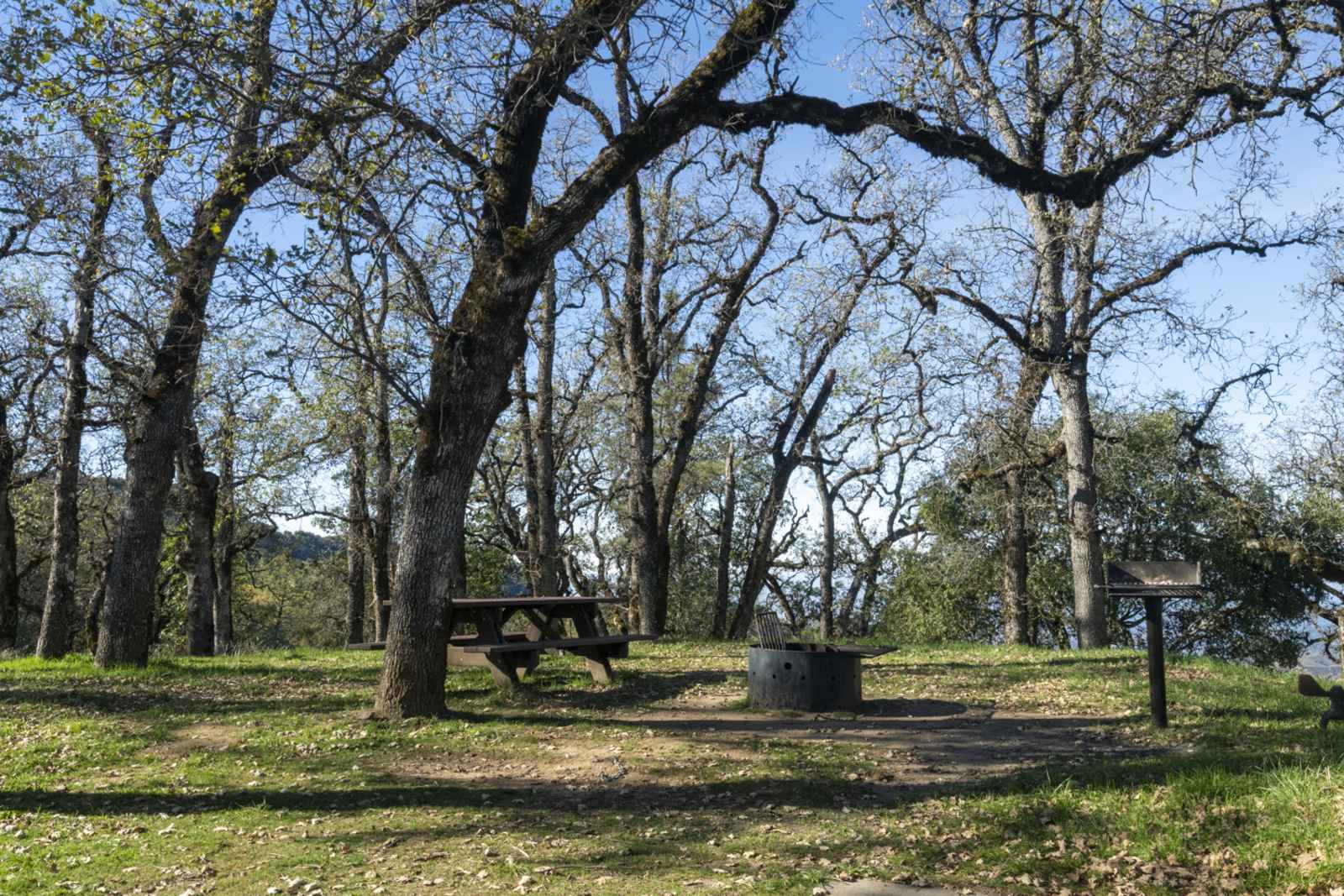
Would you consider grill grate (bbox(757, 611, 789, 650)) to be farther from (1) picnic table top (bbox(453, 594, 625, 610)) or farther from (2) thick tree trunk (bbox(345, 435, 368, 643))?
(2) thick tree trunk (bbox(345, 435, 368, 643))

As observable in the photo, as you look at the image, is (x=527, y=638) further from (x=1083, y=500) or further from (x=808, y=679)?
(x=1083, y=500)

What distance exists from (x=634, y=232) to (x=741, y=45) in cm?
822

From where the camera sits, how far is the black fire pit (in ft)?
31.6

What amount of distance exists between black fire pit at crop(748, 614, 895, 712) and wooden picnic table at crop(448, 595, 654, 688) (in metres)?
1.90

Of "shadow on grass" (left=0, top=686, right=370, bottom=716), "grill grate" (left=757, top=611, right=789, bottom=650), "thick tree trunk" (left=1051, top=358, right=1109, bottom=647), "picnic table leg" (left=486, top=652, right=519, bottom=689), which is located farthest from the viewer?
"thick tree trunk" (left=1051, top=358, right=1109, bottom=647)

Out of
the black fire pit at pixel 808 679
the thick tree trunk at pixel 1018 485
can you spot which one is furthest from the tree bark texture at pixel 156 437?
the thick tree trunk at pixel 1018 485

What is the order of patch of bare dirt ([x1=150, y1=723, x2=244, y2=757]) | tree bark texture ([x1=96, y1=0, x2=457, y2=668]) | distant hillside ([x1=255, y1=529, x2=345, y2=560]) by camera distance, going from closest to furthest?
patch of bare dirt ([x1=150, y1=723, x2=244, y2=757])
tree bark texture ([x1=96, y1=0, x2=457, y2=668])
distant hillside ([x1=255, y1=529, x2=345, y2=560])

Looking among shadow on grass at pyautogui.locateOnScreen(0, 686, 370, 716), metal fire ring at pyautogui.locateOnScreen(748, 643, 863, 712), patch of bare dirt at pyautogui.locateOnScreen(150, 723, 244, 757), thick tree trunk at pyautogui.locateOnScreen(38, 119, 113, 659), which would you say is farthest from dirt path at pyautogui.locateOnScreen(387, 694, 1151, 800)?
thick tree trunk at pyautogui.locateOnScreen(38, 119, 113, 659)

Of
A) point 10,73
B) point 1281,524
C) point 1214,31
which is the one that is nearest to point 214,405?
point 10,73

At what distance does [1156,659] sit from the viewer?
8.30 meters

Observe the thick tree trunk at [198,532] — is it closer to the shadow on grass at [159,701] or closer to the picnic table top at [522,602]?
the shadow on grass at [159,701]

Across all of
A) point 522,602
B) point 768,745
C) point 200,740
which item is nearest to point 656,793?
point 768,745

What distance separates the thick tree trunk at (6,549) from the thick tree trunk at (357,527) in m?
6.34

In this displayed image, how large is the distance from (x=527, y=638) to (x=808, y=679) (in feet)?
13.0
